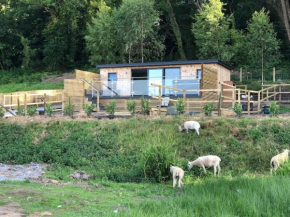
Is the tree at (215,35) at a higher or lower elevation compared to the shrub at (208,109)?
higher

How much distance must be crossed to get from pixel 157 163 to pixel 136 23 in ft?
84.1

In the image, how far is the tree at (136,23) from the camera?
Answer: 3525 cm

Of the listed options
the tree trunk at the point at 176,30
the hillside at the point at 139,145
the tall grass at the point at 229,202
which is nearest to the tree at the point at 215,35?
the tree trunk at the point at 176,30

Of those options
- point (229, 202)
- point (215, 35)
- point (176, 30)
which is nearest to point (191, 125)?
point (229, 202)

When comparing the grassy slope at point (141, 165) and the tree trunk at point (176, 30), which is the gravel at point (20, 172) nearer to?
the grassy slope at point (141, 165)

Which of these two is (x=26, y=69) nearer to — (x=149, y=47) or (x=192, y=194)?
(x=149, y=47)

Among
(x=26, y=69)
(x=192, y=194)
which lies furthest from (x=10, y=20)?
(x=192, y=194)

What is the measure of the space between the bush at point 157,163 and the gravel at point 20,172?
3445mm

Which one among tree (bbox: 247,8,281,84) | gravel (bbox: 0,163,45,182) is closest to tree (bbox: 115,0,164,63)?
tree (bbox: 247,8,281,84)

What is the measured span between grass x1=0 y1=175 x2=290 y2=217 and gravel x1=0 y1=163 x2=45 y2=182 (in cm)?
182

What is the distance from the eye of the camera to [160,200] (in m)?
8.27

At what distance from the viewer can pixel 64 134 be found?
16.7 m

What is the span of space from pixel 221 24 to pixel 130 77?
1311 centimetres

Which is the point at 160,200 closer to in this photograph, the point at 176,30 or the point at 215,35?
the point at 215,35
